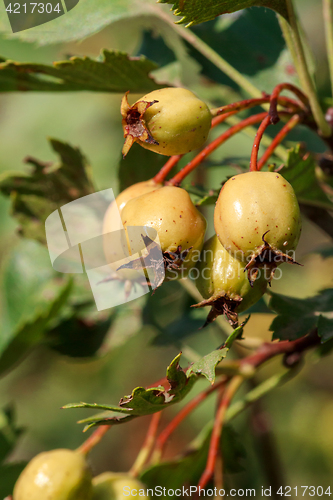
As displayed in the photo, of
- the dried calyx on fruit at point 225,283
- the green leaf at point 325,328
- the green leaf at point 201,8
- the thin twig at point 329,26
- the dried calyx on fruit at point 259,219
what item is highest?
the green leaf at point 201,8

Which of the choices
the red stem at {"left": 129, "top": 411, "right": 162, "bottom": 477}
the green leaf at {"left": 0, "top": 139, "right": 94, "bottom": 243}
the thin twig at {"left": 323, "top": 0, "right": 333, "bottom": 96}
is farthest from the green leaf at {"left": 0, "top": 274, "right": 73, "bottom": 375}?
the thin twig at {"left": 323, "top": 0, "right": 333, "bottom": 96}

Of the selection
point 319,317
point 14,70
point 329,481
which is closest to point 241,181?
point 319,317

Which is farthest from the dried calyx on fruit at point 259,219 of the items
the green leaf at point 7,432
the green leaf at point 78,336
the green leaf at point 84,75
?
the green leaf at point 7,432

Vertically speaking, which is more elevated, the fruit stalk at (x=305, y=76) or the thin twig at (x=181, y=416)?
the fruit stalk at (x=305, y=76)

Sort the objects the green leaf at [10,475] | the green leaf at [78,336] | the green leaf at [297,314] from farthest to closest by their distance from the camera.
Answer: the green leaf at [78,336], the green leaf at [10,475], the green leaf at [297,314]

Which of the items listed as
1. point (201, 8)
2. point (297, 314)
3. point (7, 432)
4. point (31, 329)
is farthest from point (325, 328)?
point (7, 432)

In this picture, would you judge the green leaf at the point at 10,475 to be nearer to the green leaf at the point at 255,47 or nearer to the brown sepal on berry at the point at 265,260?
the brown sepal on berry at the point at 265,260

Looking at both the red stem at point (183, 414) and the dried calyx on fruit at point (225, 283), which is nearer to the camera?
the dried calyx on fruit at point (225, 283)

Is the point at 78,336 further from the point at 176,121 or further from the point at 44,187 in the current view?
the point at 176,121
